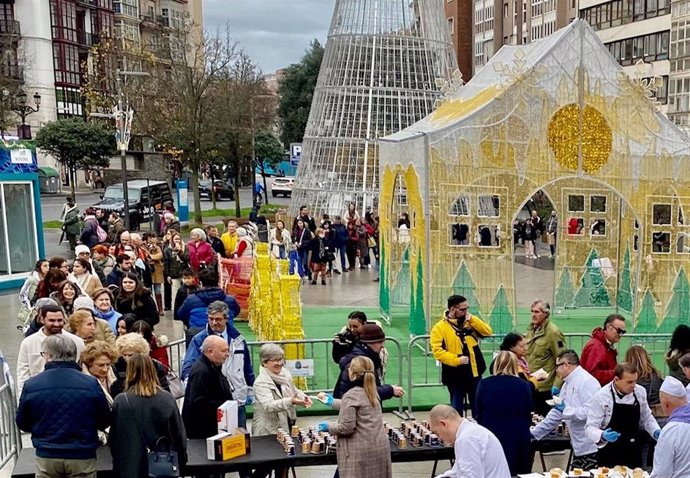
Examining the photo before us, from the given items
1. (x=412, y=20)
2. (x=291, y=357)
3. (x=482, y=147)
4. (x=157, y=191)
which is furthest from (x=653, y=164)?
(x=157, y=191)

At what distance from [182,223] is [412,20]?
1314cm

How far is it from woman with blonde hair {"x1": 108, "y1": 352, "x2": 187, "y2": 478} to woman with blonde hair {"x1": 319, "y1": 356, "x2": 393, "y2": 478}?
47.4 inches

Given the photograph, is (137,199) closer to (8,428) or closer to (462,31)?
(8,428)

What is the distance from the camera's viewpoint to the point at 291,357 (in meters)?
9.59

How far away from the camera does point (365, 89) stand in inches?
963

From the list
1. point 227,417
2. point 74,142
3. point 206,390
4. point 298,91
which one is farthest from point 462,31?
point 227,417

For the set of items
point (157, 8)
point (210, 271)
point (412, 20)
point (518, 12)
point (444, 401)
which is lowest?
point (444, 401)

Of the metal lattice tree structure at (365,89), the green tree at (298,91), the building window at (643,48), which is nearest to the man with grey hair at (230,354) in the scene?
the metal lattice tree structure at (365,89)

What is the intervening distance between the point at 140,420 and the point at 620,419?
11.8 feet

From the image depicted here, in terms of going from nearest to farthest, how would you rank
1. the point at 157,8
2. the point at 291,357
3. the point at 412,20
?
the point at 291,357
the point at 412,20
the point at 157,8

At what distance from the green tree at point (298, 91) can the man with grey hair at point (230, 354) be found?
1775 inches

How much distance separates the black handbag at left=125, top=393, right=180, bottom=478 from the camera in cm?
500

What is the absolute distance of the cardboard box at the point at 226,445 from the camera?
5.52 m

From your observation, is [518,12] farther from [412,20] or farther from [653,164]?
[653,164]
